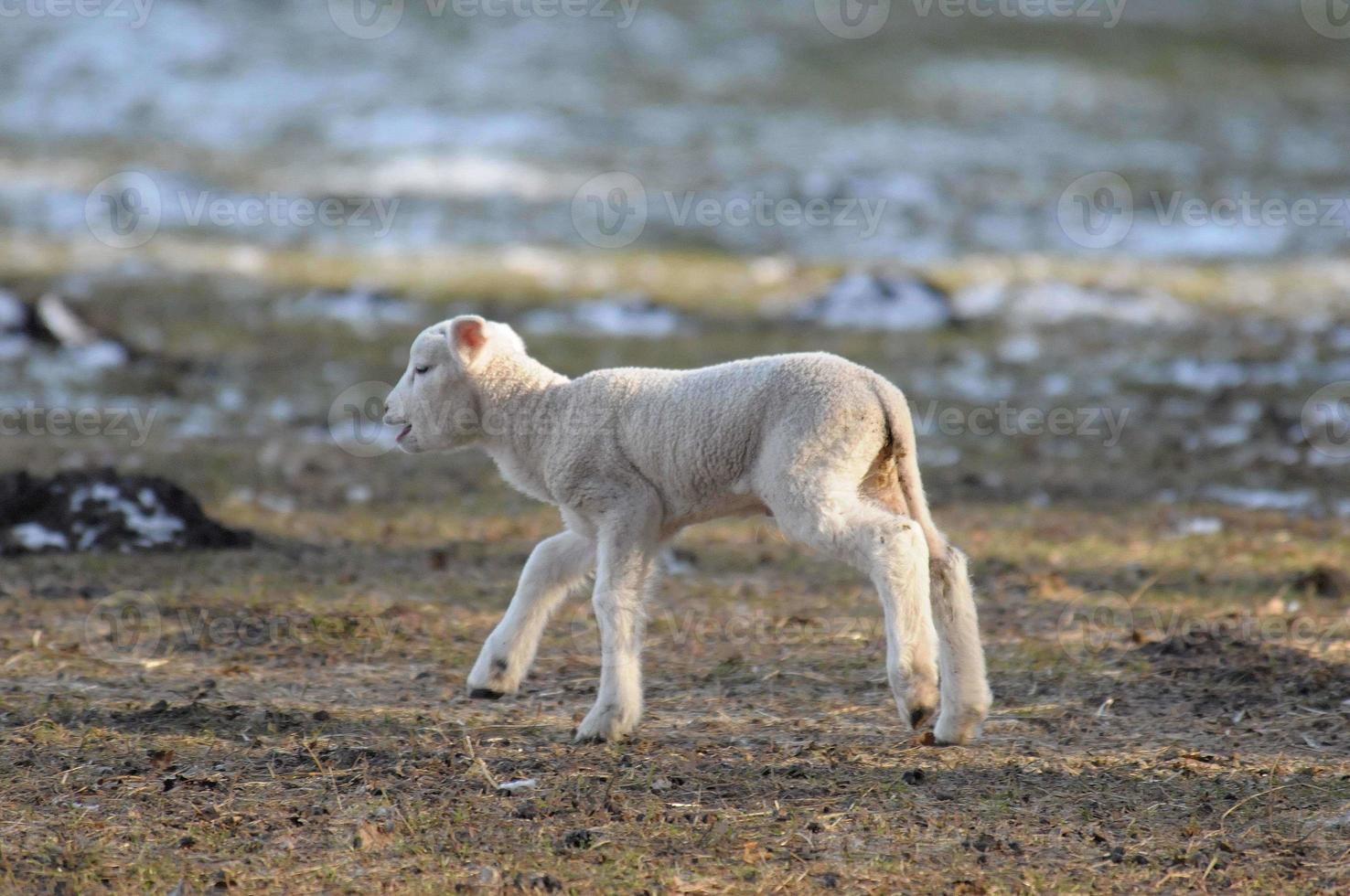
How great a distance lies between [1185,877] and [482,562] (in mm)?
5527

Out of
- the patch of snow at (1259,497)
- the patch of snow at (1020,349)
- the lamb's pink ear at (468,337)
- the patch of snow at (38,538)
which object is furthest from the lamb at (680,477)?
the patch of snow at (1020,349)

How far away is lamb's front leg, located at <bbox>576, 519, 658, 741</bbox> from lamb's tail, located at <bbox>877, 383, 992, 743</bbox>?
3.50 ft

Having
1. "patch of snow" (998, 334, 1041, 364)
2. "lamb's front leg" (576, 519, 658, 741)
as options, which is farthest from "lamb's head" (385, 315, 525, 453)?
"patch of snow" (998, 334, 1041, 364)

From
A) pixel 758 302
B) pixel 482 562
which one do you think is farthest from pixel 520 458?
pixel 758 302

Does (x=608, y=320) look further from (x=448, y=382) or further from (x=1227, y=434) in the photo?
(x=448, y=382)

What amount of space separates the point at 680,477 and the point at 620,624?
0.62m

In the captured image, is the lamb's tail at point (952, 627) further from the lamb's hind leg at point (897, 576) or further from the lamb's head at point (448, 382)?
the lamb's head at point (448, 382)

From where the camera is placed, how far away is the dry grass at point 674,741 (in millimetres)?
4742

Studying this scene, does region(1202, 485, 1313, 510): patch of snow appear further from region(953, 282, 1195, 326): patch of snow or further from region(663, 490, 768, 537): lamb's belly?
region(663, 490, 768, 537): lamb's belly

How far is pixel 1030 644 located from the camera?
25.0 ft

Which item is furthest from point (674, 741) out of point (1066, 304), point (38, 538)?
point (1066, 304)

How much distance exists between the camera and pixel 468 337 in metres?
6.53

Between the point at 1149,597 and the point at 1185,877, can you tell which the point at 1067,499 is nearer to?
the point at 1149,597

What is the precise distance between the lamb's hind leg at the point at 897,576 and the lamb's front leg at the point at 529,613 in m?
1.28
